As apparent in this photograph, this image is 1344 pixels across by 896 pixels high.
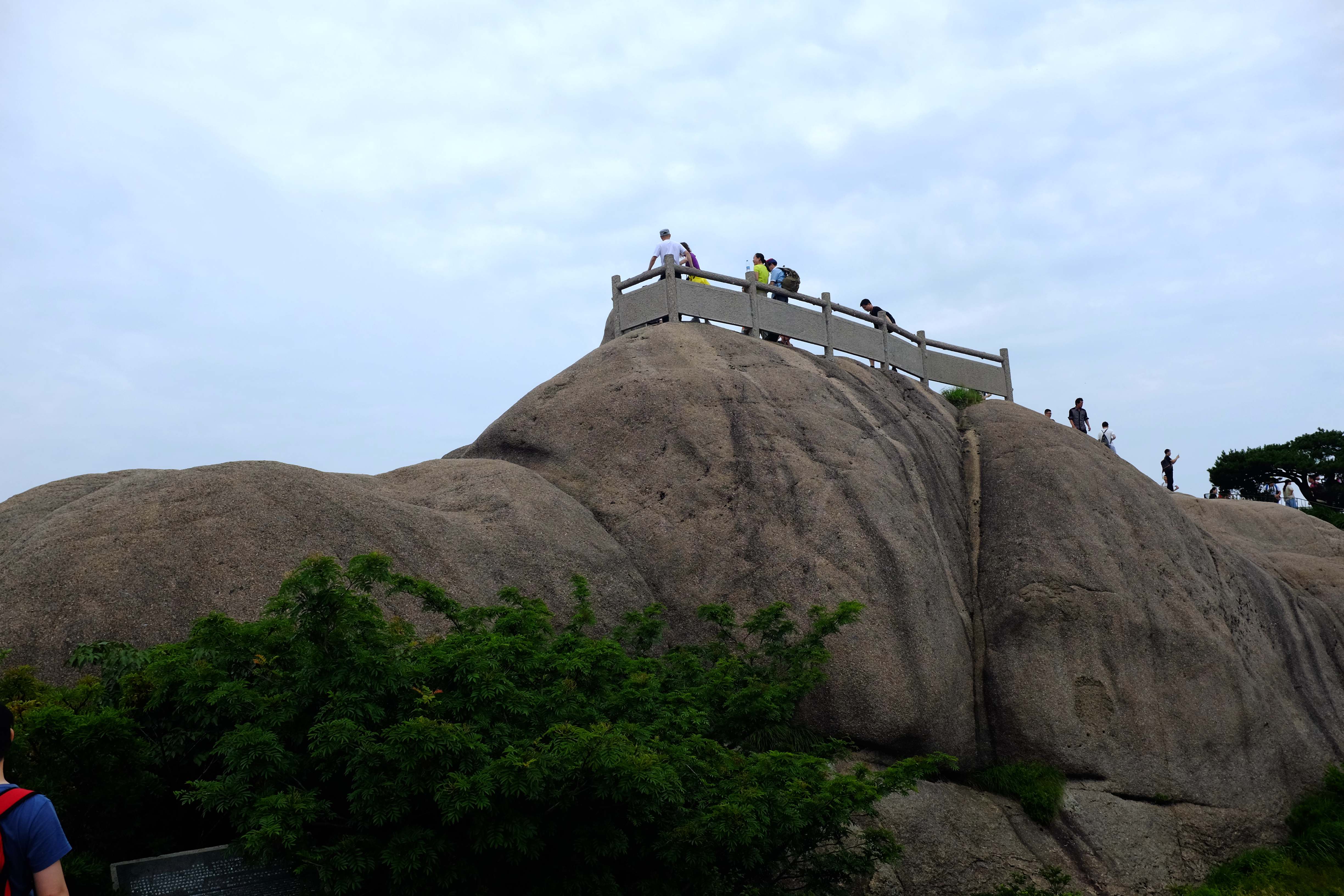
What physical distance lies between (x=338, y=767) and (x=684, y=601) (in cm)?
779

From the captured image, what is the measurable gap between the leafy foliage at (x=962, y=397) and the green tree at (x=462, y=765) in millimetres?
15219

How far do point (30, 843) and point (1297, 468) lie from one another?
49628 millimetres

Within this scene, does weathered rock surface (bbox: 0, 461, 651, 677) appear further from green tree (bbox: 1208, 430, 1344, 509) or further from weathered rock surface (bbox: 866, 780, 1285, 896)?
green tree (bbox: 1208, 430, 1344, 509)

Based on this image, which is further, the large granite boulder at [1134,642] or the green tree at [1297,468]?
the green tree at [1297,468]

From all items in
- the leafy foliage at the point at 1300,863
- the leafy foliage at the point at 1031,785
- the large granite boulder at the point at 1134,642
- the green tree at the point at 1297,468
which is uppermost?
the green tree at the point at 1297,468

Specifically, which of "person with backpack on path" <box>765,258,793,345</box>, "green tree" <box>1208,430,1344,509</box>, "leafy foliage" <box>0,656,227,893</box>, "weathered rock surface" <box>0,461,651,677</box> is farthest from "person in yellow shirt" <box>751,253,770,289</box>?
"green tree" <box>1208,430,1344,509</box>

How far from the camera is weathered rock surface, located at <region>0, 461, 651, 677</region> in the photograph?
10.1 m

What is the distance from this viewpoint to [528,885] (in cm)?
760

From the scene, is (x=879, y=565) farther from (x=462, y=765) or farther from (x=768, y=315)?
(x=462, y=765)

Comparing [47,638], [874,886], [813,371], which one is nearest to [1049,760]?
[874,886]

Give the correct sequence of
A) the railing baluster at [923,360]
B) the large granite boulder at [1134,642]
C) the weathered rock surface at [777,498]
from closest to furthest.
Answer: the weathered rock surface at [777,498], the large granite boulder at [1134,642], the railing baluster at [923,360]

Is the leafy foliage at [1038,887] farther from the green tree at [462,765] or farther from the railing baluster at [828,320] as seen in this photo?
the railing baluster at [828,320]

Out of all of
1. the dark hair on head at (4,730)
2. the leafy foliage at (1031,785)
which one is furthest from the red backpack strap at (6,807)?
the leafy foliage at (1031,785)

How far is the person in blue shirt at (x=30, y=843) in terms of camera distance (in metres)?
4.17
